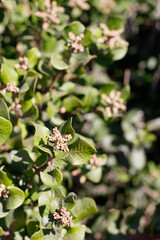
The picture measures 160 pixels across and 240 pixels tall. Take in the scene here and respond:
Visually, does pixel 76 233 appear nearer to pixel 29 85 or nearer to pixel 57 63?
pixel 29 85

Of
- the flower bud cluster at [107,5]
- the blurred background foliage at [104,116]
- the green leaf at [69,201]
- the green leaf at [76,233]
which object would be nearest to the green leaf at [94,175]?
the blurred background foliage at [104,116]

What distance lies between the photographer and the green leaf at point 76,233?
4.89ft

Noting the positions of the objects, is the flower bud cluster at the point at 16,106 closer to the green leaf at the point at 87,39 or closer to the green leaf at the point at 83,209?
the green leaf at the point at 87,39

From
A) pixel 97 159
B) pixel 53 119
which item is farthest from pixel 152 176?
pixel 53 119

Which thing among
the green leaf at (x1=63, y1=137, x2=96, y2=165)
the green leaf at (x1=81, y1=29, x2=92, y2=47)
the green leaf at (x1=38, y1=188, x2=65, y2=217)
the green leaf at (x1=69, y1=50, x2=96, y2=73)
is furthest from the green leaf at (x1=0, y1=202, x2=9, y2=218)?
the green leaf at (x1=81, y1=29, x2=92, y2=47)

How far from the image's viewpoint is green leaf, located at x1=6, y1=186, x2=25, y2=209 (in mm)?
1396

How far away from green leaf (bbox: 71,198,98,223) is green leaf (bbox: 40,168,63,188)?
456 mm

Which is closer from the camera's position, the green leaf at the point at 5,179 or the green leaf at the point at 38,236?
the green leaf at the point at 38,236

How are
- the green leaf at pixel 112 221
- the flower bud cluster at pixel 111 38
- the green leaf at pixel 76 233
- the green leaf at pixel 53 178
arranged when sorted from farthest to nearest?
the green leaf at pixel 112 221
the flower bud cluster at pixel 111 38
the green leaf at pixel 76 233
the green leaf at pixel 53 178

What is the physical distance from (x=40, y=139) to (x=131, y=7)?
2.28m

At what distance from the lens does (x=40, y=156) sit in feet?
4.52

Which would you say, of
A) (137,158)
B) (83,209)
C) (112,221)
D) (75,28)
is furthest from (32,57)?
(137,158)

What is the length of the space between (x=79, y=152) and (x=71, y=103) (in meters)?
0.61

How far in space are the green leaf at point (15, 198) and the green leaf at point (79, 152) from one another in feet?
0.94
